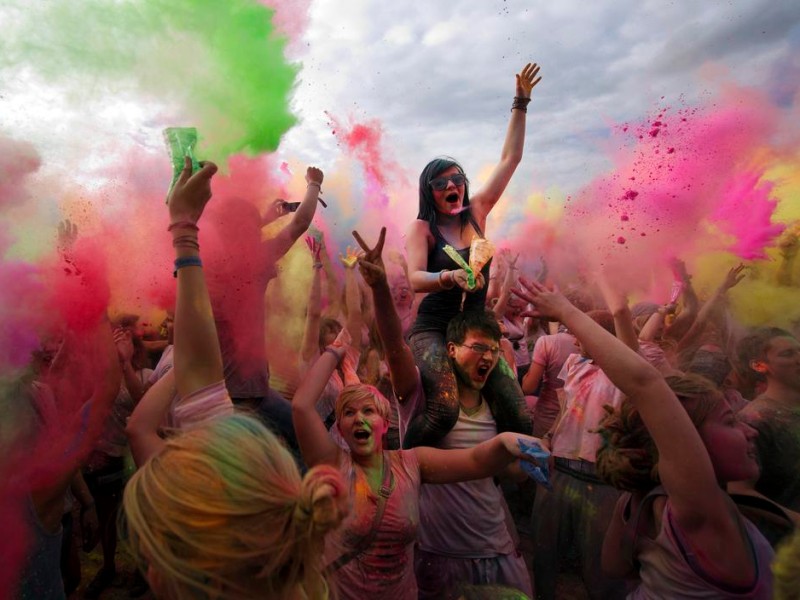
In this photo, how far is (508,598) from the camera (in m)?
1.74

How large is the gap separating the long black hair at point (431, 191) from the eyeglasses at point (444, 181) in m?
0.04

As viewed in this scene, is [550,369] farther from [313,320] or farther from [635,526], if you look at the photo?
[635,526]

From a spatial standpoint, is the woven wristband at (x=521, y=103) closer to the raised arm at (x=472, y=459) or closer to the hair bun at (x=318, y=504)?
the raised arm at (x=472, y=459)

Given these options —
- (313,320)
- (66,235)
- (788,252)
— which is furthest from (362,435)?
(788,252)

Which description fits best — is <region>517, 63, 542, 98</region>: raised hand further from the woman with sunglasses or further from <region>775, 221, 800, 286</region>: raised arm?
<region>775, 221, 800, 286</region>: raised arm

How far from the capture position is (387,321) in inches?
94.8

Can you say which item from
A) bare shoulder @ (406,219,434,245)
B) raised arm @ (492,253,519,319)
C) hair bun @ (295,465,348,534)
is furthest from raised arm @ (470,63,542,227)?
hair bun @ (295,465,348,534)

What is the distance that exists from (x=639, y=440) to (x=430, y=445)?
1.11 m

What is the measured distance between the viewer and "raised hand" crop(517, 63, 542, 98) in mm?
3375

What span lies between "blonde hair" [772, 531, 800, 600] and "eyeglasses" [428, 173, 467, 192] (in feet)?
7.63

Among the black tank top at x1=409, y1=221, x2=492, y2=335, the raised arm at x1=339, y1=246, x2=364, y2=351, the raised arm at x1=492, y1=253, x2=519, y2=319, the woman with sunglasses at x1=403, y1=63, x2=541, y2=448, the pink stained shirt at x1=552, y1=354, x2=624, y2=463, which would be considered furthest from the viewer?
the raised arm at x1=492, y1=253, x2=519, y2=319

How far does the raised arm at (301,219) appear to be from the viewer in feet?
9.05

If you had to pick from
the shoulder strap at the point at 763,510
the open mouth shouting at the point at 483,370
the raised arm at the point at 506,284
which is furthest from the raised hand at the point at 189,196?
the raised arm at the point at 506,284

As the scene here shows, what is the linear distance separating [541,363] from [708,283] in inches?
55.5
